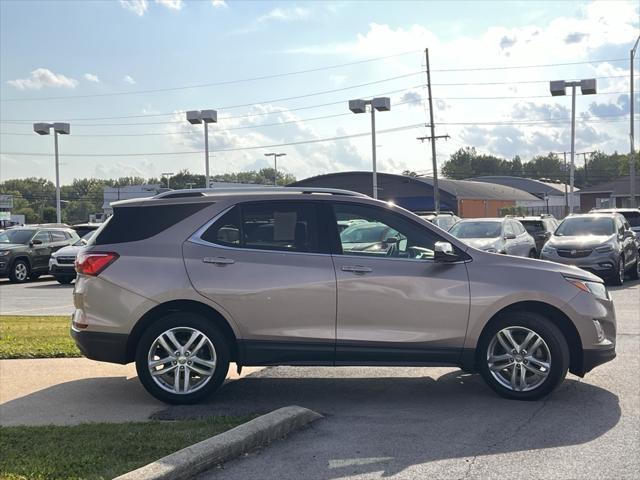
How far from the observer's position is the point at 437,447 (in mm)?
4922

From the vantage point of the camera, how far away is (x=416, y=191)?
209 ft

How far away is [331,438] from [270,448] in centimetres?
51

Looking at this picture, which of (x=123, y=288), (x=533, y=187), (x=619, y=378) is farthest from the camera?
(x=533, y=187)

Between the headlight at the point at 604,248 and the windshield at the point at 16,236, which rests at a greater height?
the windshield at the point at 16,236

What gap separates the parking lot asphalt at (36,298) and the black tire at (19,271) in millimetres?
250

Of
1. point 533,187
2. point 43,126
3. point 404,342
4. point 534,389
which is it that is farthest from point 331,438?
point 533,187

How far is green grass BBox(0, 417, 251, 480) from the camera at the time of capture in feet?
13.9

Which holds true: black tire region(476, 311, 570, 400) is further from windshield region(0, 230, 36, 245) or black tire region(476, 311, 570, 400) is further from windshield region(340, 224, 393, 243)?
windshield region(0, 230, 36, 245)

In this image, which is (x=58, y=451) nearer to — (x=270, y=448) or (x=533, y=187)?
(x=270, y=448)

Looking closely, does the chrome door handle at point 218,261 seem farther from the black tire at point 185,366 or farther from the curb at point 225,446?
the curb at point 225,446

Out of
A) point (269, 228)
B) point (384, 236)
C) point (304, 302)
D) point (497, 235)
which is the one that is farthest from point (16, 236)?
point (384, 236)

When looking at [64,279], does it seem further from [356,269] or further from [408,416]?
[408,416]

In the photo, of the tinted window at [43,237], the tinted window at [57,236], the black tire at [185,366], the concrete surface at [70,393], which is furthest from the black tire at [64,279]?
the black tire at [185,366]

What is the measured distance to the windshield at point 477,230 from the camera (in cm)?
1802
